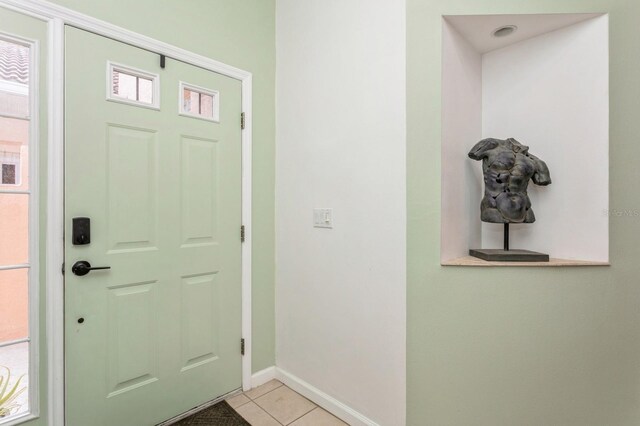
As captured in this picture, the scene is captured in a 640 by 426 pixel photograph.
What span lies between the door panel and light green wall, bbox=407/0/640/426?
3.91ft

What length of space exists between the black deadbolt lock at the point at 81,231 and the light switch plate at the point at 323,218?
122 centimetres

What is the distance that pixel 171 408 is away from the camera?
5.92ft

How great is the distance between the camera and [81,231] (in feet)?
4.94

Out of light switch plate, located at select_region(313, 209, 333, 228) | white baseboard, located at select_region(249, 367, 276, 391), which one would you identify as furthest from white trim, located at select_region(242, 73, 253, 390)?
light switch plate, located at select_region(313, 209, 333, 228)

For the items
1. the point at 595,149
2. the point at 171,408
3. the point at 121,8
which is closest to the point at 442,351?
the point at 595,149

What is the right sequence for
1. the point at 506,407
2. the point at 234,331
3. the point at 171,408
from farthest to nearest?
the point at 234,331 < the point at 171,408 < the point at 506,407

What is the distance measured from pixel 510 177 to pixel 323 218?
Result: 1.04 metres

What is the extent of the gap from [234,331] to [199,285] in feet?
1.36

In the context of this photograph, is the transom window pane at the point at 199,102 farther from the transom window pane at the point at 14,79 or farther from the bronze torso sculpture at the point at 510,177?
the bronze torso sculpture at the point at 510,177

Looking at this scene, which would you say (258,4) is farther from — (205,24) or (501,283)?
(501,283)

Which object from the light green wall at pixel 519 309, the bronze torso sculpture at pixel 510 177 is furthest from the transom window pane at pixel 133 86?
the bronze torso sculpture at pixel 510 177

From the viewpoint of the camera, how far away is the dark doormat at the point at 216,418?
178 cm

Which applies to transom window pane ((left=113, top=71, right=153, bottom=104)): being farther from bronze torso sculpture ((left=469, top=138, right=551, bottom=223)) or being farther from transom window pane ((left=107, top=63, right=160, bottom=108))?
bronze torso sculpture ((left=469, top=138, right=551, bottom=223))

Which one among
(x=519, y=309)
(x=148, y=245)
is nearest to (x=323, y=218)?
(x=148, y=245)
